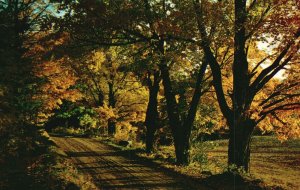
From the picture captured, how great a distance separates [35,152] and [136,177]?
262 inches

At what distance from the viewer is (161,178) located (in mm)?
15062

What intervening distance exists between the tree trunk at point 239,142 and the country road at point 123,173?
2.42 meters

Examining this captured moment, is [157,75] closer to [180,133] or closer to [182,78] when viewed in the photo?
[182,78]

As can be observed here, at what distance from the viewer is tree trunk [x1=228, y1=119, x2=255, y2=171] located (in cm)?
1521

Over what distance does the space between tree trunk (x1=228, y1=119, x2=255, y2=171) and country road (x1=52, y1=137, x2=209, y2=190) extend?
2.42 meters

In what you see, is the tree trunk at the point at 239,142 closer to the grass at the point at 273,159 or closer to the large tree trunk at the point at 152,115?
the grass at the point at 273,159

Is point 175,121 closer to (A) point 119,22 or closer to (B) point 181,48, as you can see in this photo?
(B) point 181,48

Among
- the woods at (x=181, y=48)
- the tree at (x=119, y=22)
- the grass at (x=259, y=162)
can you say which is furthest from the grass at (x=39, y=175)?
the grass at (x=259, y=162)

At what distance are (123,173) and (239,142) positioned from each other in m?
5.37

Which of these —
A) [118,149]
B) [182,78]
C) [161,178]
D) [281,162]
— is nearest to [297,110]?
[161,178]

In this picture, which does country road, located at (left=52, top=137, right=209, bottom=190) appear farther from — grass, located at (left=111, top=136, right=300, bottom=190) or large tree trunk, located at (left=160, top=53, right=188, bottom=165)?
large tree trunk, located at (left=160, top=53, right=188, bottom=165)

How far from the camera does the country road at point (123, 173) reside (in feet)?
44.6

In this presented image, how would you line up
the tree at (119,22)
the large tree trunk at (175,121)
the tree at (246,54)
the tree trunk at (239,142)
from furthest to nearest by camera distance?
the large tree trunk at (175,121)
the tree trunk at (239,142)
the tree at (119,22)
the tree at (246,54)

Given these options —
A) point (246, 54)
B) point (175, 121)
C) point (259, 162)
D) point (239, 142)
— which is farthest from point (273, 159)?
point (246, 54)
